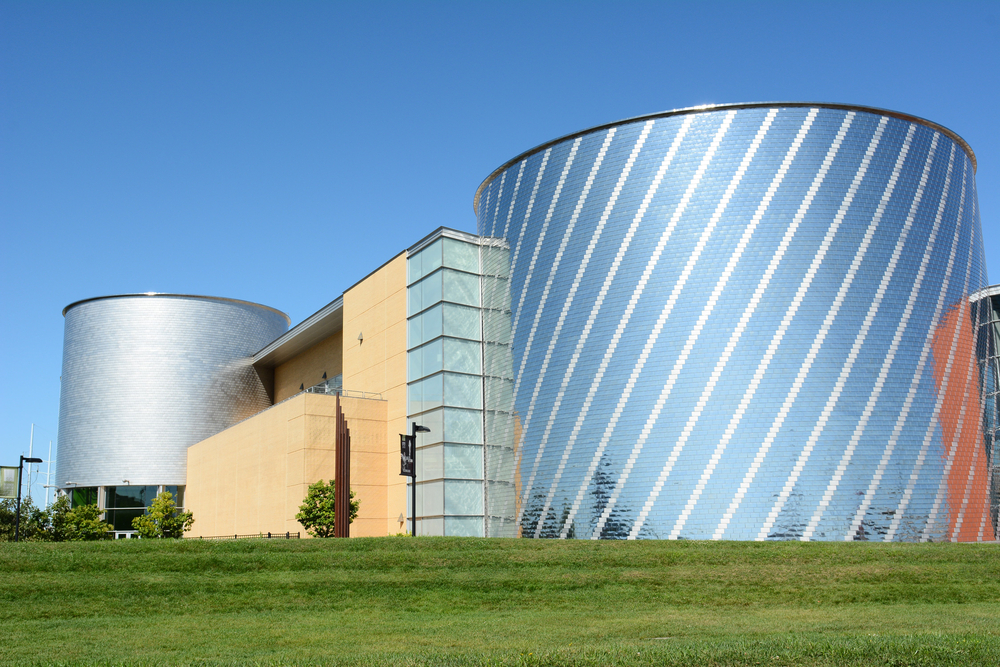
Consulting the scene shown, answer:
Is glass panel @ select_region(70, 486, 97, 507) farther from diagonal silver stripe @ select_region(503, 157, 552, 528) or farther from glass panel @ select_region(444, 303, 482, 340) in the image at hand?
diagonal silver stripe @ select_region(503, 157, 552, 528)

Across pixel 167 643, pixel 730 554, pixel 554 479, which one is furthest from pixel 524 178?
pixel 167 643

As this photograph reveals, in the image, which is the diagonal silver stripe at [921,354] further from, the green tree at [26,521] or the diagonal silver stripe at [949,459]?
the green tree at [26,521]

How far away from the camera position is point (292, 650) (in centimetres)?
1108

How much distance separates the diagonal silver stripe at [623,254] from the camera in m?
29.6

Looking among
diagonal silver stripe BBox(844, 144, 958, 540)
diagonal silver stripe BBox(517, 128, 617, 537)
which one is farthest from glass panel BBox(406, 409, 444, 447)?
diagonal silver stripe BBox(844, 144, 958, 540)

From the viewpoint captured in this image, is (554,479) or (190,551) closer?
(190,551)

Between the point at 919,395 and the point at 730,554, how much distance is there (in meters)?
11.1

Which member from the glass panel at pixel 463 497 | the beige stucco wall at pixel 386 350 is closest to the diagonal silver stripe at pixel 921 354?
the glass panel at pixel 463 497

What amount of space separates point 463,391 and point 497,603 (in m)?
17.7

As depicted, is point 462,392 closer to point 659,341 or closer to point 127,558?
point 659,341

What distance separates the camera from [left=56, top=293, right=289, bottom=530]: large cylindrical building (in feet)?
167


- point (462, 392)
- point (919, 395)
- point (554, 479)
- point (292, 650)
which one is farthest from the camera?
point (462, 392)

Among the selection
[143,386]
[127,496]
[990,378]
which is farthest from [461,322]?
[127,496]

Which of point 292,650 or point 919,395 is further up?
point 919,395
